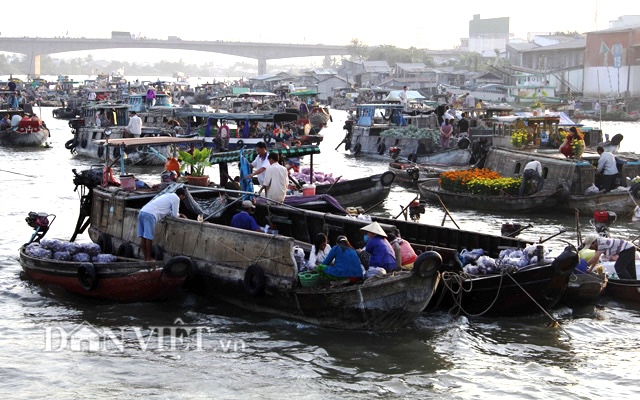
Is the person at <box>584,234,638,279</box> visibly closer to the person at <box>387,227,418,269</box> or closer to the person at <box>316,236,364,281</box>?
the person at <box>387,227,418,269</box>

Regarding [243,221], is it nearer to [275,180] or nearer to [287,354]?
[275,180]

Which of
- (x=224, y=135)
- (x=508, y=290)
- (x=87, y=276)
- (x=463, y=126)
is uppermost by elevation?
(x=463, y=126)

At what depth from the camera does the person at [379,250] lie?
12.6 metres

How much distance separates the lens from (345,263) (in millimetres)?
12406

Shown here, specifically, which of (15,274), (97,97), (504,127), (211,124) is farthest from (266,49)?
(15,274)

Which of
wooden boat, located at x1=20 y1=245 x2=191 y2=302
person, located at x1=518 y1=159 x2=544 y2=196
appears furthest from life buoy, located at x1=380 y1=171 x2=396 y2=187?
wooden boat, located at x1=20 y1=245 x2=191 y2=302

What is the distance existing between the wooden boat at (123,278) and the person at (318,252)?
2.03 meters

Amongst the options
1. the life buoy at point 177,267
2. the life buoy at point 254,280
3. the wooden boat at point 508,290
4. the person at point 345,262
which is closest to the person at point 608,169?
the wooden boat at point 508,290

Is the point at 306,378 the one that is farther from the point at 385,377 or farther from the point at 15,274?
the point at 15,274

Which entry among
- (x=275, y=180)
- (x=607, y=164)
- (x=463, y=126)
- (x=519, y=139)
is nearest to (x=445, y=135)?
(x=463, y=126)

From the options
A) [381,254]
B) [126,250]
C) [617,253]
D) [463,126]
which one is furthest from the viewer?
[463,126]

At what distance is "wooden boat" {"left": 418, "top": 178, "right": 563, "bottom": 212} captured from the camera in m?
22.6

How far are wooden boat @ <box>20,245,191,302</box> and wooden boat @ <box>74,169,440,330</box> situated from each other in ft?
1.80

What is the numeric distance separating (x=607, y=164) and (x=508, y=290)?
11056mm
